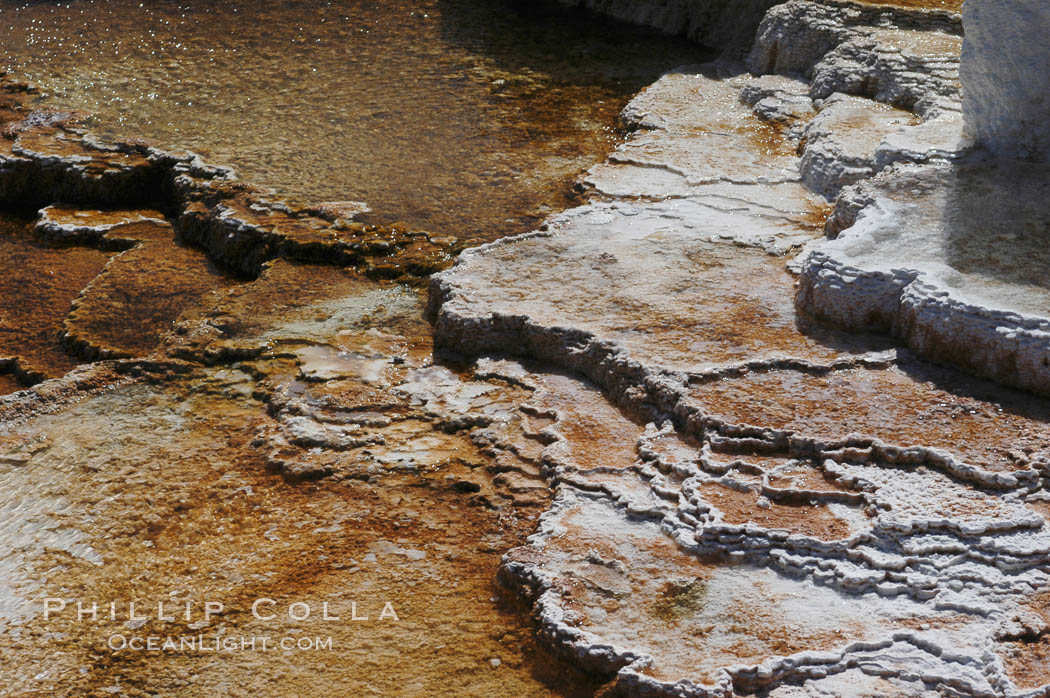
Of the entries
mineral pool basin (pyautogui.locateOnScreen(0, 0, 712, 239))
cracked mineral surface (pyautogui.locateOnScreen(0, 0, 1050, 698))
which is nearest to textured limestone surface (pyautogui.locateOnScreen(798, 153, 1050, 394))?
cracked mineral surface (pyautogui.locateOnScreen(0, 0, 1050, 698))

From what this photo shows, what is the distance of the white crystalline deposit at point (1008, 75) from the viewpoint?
307 centimetres

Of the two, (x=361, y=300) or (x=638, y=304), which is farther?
(x=361, y=300)

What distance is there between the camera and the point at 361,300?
10.9 ft

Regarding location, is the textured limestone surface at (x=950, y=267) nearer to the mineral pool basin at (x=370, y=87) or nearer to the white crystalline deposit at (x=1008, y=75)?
the white crystalline deposit at (x=1008, y=75)

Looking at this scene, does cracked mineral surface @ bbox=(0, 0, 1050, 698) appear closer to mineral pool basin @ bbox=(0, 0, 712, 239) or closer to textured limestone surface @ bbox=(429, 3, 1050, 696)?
textured limestone surface @ bbox=(429, 3, 1050, 696)

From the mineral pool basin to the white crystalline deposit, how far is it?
53.4 inches

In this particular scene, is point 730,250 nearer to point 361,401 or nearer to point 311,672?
point 361,401

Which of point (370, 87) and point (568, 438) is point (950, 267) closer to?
point (568, 438)

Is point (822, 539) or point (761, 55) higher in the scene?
point (761, 55)

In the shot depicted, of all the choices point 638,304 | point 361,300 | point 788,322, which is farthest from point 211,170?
point 788,322

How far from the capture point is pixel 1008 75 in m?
3.17

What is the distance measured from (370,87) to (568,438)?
2.83 metres

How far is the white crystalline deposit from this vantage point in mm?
3072

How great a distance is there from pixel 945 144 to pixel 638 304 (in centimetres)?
116
